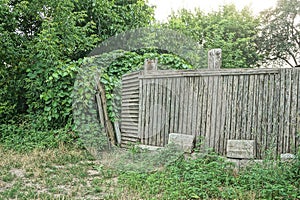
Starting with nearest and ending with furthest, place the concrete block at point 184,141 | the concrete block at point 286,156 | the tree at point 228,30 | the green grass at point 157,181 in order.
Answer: the green grass at point 157,181 → the concrete block at point 286,156 → the concrete block at point 184,141 → the tree at point 228,30

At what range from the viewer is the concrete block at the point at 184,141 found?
5793 millimetres

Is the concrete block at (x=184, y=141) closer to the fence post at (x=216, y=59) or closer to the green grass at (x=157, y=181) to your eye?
the green grass at (x=157, y=181)

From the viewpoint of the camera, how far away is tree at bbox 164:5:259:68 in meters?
17.6

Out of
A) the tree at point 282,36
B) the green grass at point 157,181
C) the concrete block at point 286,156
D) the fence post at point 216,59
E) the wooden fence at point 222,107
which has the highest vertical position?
the tree at point 282,36

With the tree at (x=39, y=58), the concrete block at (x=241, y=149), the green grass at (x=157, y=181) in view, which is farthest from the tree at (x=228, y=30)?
the green grass at (x=157, y=181)

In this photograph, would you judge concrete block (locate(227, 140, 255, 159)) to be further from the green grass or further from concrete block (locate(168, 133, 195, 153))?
concrete block (locate(168, 133, 195, 153))

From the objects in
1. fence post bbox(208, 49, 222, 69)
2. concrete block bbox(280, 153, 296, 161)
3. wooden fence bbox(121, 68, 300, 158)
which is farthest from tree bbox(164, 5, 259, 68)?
concrete block bbox(280, 153, 296, 161)

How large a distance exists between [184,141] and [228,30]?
50.2ft

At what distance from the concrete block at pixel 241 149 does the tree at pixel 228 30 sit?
12.0 m

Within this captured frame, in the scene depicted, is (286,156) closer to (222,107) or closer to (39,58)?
(222,107)

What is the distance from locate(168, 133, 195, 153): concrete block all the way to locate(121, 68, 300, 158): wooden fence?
151mm

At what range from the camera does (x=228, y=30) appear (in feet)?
65.1

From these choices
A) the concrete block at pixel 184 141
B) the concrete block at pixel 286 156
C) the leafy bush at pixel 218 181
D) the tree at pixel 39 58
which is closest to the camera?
the leafy bush at pixel 218 181

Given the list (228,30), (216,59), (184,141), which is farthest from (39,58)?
(228,30)
